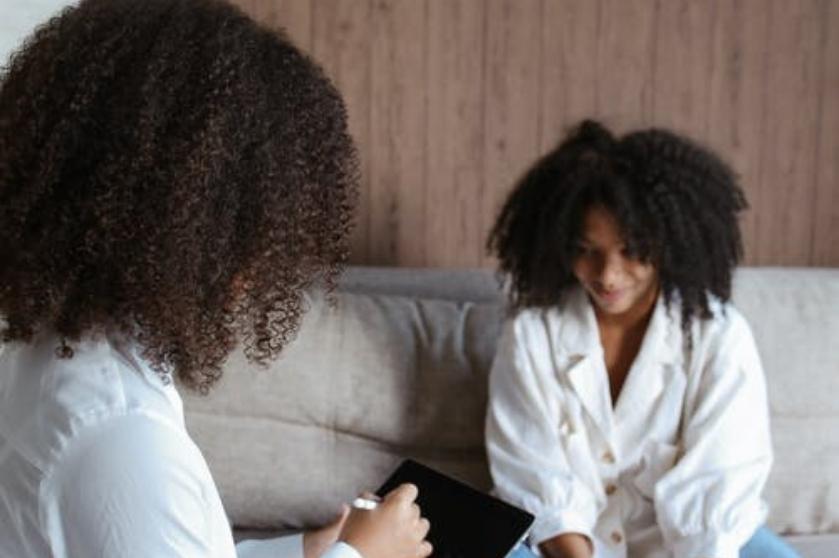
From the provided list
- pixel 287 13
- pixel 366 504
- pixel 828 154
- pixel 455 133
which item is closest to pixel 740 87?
pixel 828 154

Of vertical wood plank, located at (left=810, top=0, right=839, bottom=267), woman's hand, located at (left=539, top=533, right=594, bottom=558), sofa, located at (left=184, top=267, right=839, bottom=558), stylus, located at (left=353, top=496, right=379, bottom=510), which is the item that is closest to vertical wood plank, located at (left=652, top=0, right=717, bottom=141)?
vertical wood plank, located at (left=810, top=0, right=839, bottom=267)

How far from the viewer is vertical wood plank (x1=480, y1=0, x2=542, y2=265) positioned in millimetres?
1837

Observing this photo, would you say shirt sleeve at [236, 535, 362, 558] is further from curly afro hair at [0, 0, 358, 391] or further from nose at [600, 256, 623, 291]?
nose at [600, 256, 623, 291]

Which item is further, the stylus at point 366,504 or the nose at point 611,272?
the nose at point 611,272

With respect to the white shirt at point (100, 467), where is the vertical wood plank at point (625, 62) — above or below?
above

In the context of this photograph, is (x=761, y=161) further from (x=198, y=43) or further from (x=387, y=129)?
(x=198, y=43)

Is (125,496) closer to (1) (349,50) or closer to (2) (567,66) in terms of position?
(1) (349,50)

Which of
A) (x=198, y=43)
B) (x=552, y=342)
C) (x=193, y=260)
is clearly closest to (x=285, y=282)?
(x=193, y=260)

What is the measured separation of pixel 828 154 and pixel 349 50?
40.5 inches

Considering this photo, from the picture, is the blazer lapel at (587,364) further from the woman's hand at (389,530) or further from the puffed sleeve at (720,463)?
the woman's hand at (389,530)

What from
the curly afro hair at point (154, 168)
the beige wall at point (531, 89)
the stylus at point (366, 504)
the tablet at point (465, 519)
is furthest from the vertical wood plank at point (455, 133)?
the curly afro hair at point (154, 168)

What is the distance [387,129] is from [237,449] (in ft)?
2.29

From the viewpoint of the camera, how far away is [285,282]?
81 cm

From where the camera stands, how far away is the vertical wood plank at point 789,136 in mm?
1918
